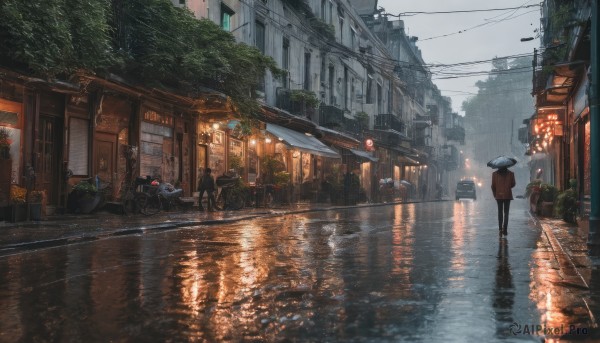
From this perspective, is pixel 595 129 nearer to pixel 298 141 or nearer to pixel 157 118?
pixel 157 118

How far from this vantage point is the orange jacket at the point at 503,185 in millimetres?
14141

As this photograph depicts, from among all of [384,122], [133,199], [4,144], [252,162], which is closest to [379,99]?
[384,122]

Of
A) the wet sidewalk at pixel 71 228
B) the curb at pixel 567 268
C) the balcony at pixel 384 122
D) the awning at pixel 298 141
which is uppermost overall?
the balcony at pixel 384 122

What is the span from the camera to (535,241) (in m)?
12.4

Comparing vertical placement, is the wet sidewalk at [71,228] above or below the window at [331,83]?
below

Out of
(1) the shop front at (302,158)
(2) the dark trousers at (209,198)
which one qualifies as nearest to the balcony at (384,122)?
(1) the shop front at (302,158)

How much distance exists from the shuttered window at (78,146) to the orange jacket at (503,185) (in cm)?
1183

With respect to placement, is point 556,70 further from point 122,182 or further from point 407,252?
point 122,182

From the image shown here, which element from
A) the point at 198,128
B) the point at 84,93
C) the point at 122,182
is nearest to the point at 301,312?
the point at 84,93

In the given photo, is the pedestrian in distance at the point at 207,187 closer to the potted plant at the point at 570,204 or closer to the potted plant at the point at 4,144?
the potted plant at the point at 4,144

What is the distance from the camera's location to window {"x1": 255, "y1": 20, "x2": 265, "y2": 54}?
1204 inches

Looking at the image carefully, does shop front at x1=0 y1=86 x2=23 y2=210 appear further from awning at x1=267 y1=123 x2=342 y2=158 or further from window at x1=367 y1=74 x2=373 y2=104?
window at x1=367 y1=74 x2=373 y2=104

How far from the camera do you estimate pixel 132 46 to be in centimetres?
1992

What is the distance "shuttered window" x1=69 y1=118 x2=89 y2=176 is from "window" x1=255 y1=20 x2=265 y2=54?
12.9 metres
